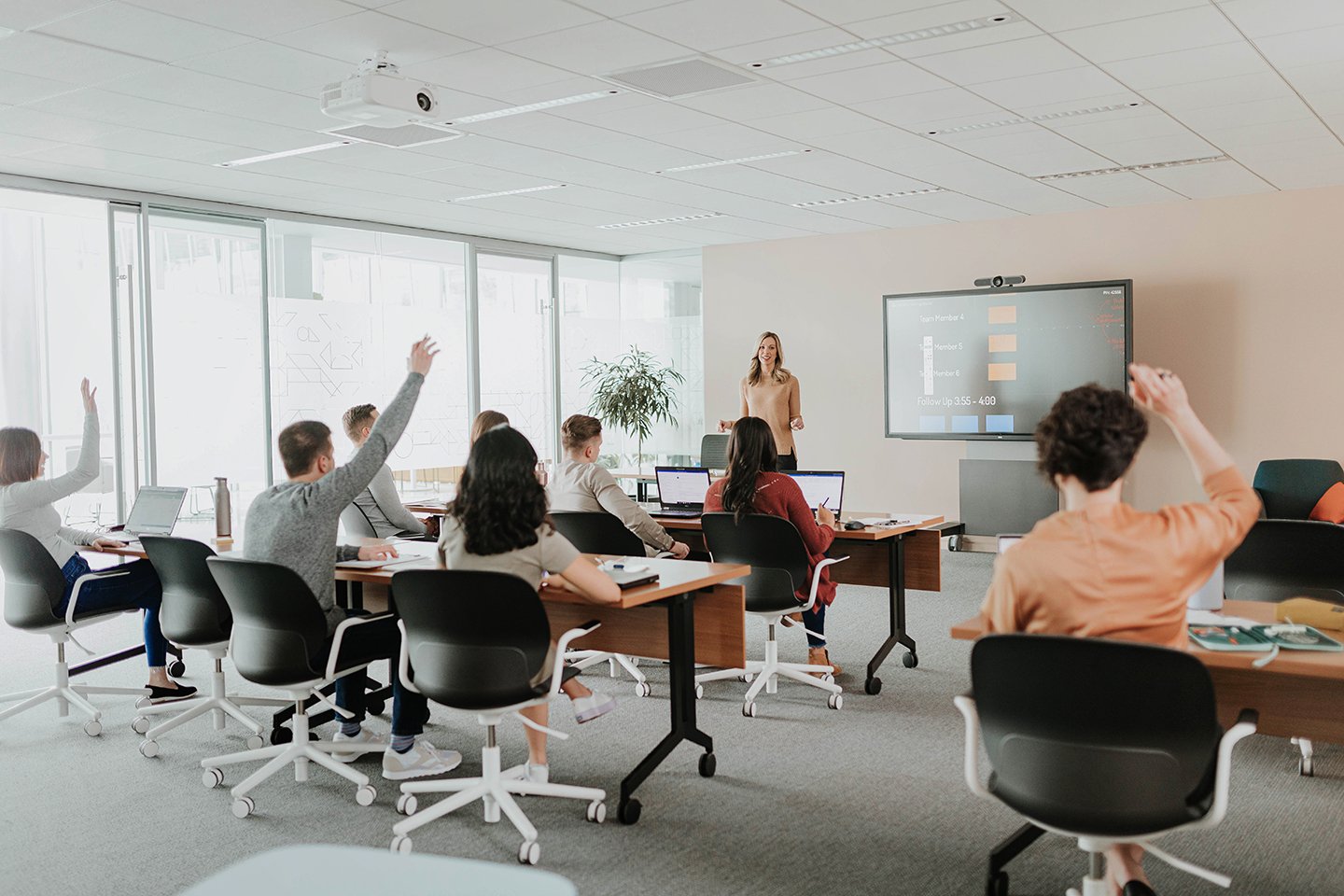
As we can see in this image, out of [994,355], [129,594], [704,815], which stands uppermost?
[994,355]

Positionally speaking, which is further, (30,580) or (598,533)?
(598,533)

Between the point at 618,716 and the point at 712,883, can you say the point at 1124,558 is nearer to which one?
the point at 712,883

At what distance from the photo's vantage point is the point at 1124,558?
2301 millimetres

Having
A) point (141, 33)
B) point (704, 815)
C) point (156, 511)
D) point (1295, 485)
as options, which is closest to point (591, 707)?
point (704, 815)

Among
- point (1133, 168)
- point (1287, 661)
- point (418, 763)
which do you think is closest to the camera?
point (1287, 661)

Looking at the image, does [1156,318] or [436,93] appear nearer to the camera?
[436,93]

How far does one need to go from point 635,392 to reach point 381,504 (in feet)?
19.7

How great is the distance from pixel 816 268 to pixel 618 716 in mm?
6392

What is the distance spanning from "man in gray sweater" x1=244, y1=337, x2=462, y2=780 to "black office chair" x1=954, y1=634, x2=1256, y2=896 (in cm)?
236

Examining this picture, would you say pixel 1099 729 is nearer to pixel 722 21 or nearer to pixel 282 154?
pixel 722 21

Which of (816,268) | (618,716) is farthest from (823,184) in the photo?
(618,716)

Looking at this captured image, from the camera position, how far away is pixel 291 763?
4168 millimetres

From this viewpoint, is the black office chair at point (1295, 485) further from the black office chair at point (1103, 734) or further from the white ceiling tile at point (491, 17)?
the white ceiling tile at point (491, 17)

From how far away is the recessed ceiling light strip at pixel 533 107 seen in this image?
530cm
